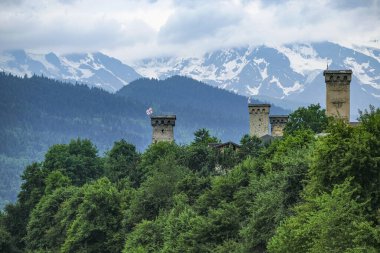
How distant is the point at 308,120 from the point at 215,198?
3915 centimetres

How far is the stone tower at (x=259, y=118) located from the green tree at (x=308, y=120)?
39064mm

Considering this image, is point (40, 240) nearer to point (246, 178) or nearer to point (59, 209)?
point (59, 209)

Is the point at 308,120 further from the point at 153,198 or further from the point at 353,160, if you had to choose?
the point at 353,160

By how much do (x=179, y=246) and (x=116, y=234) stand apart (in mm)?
21527

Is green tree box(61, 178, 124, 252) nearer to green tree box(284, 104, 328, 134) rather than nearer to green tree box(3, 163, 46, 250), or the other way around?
green tree box(3, 163, 46, 250)

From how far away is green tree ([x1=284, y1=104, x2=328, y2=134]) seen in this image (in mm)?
118406

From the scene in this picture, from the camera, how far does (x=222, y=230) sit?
76.9 meters

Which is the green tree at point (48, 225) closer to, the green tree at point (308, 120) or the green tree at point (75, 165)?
the green tree at point (75, 165)

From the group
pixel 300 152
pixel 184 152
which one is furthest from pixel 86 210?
pixel 300 152

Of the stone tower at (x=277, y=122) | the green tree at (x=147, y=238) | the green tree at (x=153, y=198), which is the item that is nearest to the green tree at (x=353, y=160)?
the green tree at (x=147, y=238)

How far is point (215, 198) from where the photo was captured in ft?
277

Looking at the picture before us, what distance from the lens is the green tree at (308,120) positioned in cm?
11841

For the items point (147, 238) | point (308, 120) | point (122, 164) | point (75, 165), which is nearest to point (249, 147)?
point (308, 120)

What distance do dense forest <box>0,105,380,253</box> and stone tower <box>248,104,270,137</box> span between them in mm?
16830
